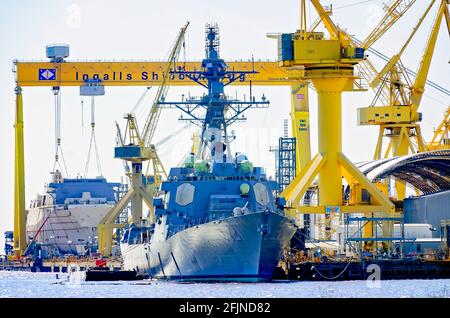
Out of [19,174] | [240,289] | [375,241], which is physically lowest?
[240,289]

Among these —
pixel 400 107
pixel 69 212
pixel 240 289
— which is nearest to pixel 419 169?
pixel 400 107

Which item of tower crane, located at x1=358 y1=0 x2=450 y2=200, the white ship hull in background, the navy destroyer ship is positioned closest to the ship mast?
the navy destroyer ship

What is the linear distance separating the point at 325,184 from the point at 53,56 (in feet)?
92.8

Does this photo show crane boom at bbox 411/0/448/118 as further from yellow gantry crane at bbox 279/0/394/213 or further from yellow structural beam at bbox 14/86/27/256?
yellow structural beam at bbox 14/86/27/256

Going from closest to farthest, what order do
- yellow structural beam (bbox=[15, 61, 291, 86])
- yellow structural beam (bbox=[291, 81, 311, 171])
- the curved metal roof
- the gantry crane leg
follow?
the gantry crane leg → the curved metal roof → yellow structural beam (bbox=[15, 61, 291, 86]) → yellow structural beam (bbox=[291, 81, 311, 171])

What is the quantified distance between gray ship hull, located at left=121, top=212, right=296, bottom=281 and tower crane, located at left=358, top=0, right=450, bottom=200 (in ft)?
113

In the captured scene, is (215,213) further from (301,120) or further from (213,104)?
(301,120)

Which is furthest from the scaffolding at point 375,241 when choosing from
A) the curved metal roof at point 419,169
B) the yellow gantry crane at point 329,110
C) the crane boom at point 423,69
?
the crane boom at point 423,69

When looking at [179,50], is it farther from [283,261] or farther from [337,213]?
[283,261]

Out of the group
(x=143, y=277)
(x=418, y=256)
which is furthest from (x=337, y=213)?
(x=143, y=277)

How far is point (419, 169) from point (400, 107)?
33.8ft

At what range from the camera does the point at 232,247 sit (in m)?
65.1

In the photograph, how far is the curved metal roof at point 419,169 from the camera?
8850 cm

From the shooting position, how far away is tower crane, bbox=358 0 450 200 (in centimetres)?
10256
